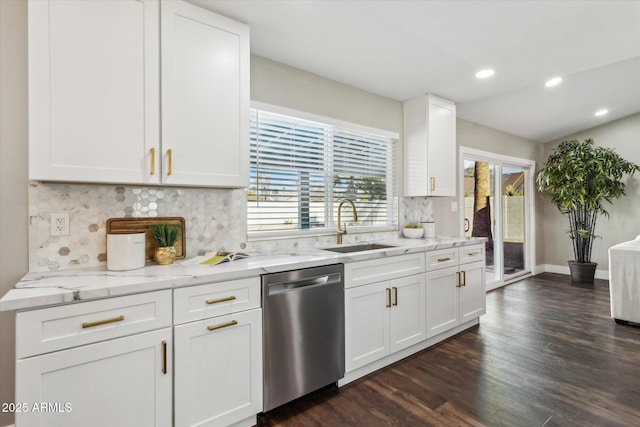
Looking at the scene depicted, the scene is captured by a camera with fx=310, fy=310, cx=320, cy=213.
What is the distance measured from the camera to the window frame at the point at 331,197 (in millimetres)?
2455

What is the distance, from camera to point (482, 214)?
477 centimetres

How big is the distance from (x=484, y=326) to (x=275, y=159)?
2.78 meters

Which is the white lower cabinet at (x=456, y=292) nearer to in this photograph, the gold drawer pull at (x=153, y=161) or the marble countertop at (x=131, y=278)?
the marble countertop at (x=131, y=278)

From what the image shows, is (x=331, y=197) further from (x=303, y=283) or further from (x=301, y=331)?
(x=301, y=331)

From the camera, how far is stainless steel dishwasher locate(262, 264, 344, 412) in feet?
5.90

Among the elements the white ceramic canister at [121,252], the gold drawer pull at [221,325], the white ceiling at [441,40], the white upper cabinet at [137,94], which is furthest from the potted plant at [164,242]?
the white ceiling at [441,40]

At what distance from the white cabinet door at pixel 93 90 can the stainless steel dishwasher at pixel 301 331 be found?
0.99 m

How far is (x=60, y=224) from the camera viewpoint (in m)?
1.70

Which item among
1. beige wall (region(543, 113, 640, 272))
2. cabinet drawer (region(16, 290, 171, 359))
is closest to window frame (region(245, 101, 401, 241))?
cabinet drawer (region(16, 290, 171, 359))

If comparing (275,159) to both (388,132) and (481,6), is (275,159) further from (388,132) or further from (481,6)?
(481,6)

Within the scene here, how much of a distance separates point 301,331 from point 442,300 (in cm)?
158

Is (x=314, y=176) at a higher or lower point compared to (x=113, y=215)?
higher

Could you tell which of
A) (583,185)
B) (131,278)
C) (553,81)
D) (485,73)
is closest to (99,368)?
(131,278)

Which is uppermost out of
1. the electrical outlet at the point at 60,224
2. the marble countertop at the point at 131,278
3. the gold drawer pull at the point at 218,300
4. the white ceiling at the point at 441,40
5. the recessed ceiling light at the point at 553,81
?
the recessed ceiling light at the point at 553,81
